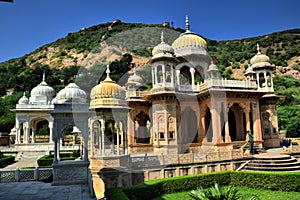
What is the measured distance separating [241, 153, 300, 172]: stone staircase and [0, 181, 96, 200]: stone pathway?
1026 cm

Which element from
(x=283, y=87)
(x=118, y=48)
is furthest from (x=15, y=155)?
(x=283, y=87)

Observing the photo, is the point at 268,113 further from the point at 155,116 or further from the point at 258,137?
the point at 155,116

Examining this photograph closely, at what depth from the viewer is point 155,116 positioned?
19.1 m

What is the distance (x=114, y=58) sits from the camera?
2566 inches

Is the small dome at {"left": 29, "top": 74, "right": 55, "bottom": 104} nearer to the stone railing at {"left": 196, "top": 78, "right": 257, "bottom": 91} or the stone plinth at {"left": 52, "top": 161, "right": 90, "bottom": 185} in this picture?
the stone railing at {"left": 196, "top": 78, "right": 257, "bottom": 91}

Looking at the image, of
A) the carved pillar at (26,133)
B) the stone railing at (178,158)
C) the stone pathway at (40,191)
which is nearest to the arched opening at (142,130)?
the stone railing at (178,158)

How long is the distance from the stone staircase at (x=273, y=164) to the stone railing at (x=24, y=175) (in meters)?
11.5

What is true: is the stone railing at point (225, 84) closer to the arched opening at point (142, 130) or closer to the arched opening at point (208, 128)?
the arched opening at point (208, 128)

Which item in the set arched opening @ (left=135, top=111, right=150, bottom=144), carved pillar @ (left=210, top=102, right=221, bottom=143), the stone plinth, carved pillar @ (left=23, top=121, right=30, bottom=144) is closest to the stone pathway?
the stone plinth

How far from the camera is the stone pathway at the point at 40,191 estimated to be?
8609 millimetres

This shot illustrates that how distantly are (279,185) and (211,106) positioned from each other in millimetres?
7867

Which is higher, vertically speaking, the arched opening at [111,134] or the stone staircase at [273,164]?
the arched opening at [111,134]

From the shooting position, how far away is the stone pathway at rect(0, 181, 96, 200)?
8.61 meters

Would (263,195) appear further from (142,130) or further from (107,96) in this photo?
(142,130)
